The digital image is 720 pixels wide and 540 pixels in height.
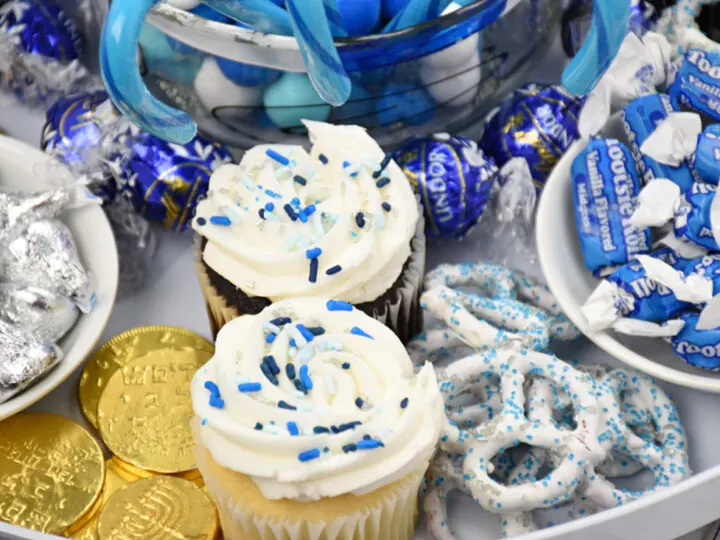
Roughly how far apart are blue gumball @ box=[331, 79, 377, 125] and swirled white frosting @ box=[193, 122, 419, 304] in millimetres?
87

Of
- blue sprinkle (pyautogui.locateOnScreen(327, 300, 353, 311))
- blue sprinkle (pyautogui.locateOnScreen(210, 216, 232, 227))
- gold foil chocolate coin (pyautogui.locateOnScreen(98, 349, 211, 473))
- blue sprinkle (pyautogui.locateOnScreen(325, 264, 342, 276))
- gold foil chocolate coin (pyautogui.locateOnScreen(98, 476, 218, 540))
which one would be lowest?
gold foil chocolate coin (pyautogui.locateOnScreen(98, 476, 218, 540))

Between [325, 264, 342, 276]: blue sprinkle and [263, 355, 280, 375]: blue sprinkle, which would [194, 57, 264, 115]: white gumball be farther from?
[263, 355, 280, 375]: blue sprinkle

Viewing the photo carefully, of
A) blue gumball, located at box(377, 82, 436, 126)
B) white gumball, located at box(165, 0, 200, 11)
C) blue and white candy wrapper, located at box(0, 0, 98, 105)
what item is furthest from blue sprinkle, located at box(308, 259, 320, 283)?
blue and white candy wrapper, located at box(0, 0, 98, 105)

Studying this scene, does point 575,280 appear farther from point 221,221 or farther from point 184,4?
point 184,4

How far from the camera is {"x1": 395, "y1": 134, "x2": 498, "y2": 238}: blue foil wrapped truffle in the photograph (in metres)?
1.32

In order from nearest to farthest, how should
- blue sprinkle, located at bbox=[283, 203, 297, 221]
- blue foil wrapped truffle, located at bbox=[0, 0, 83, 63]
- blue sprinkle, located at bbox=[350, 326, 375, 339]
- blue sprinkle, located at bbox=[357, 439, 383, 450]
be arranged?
blue sprinkle, located at bbox=[357, 439, 383, 450]
blue sprinkle, located at bbox=[350, 326, 375, 339]
blue sprinkle, located at bbox=[283, 203, 297, 221]
blue foil wrapped truffle, located at bbox=[0, 0, 83, 63]

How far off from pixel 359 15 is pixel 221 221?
0.34m

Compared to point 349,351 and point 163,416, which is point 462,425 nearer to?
point 349,351

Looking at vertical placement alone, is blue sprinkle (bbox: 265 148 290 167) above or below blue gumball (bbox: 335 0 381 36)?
below

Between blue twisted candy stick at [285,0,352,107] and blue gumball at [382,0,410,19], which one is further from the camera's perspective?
blue gumball at [382,0,410,19]

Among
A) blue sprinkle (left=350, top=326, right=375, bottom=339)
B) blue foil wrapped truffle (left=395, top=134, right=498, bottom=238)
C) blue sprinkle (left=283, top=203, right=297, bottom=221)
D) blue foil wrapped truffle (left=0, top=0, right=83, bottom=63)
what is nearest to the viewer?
blue sprinkle (left=350, top=326, right=375, bottom=339)

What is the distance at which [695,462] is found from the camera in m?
1.25

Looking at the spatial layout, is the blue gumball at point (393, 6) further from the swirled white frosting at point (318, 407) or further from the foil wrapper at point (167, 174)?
the swirled white frosting at point (318, 407)

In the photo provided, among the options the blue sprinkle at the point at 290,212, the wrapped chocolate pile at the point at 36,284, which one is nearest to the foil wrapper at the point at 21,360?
the wrapped chocolate pile at the point at 36,284
